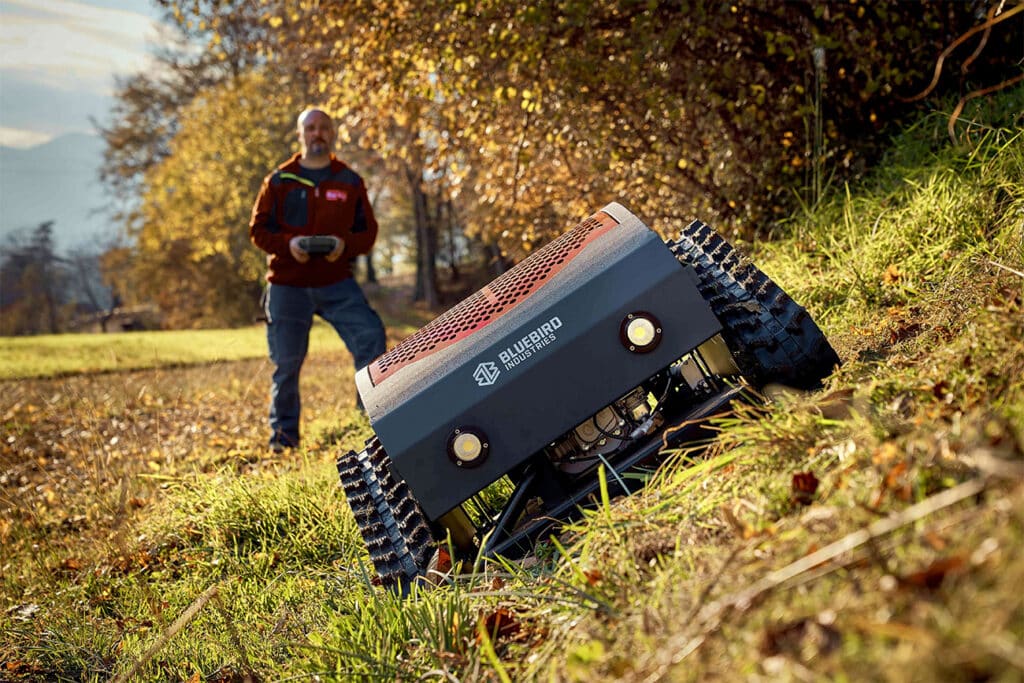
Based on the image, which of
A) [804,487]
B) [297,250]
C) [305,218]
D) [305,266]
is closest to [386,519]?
[804,487]

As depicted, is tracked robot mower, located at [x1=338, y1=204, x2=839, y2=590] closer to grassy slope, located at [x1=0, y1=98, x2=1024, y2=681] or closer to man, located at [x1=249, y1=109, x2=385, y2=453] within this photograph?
grassy slope, located at [x1=0, y1=98, x2=1024, y2=681]

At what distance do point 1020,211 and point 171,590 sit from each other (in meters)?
3.84

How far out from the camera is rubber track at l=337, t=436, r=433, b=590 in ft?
9.84

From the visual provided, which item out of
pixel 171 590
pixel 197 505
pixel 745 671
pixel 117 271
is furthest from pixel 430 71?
pixel 117 271

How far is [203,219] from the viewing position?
27719 mm

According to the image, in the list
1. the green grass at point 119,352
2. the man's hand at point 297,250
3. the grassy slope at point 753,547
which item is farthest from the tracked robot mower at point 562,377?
the green grass at point 119,352

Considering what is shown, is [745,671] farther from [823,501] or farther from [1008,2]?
[1008,2]

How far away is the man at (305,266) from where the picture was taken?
611 cm

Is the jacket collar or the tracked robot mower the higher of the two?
the jacket collar

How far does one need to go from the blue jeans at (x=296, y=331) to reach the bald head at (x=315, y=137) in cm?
89

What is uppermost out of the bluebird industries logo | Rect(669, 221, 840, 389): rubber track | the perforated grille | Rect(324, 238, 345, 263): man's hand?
Rect(324, 238, 345, 263): man's hand

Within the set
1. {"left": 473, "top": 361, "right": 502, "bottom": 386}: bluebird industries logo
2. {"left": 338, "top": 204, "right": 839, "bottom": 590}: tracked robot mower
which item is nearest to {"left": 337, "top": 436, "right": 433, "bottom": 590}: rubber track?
{"left": 338, "top": 204, "right": 839, "bottom": 590}: tracked robot mower

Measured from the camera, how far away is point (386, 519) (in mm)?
3182

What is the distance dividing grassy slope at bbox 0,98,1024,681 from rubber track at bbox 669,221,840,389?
16 centimetres
